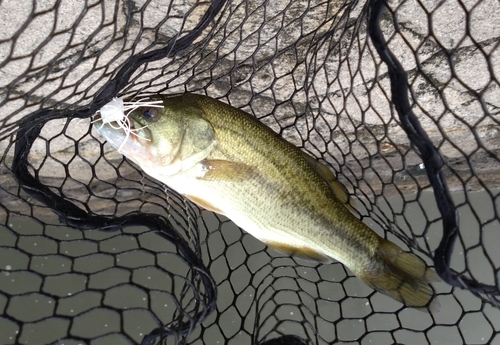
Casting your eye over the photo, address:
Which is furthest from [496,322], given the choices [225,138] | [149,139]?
[149,139]

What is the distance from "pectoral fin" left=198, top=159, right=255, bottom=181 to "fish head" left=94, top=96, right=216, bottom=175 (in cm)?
4

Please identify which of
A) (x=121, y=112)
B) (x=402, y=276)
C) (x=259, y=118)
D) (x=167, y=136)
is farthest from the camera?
(x=259, y=118)

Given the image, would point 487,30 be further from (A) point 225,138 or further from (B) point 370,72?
(A) point 225,138

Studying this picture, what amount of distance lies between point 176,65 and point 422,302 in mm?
1520

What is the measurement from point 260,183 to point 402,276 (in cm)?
66

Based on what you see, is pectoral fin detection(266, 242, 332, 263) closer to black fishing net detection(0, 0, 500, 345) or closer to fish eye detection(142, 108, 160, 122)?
black fishing net detection(0, 0, 500, 345)

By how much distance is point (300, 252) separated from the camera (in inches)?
74.3

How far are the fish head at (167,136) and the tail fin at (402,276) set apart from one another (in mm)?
796

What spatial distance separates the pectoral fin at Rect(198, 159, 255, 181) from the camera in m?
1.72

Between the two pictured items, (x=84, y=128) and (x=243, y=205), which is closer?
(x=243, y=205)

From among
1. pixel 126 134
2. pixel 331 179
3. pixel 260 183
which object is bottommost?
pixel 126 134

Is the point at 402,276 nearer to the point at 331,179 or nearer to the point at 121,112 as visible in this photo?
the point at 331,179

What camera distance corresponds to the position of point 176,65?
89.4 inches

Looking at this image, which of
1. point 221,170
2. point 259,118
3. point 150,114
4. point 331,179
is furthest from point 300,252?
point 150,114
